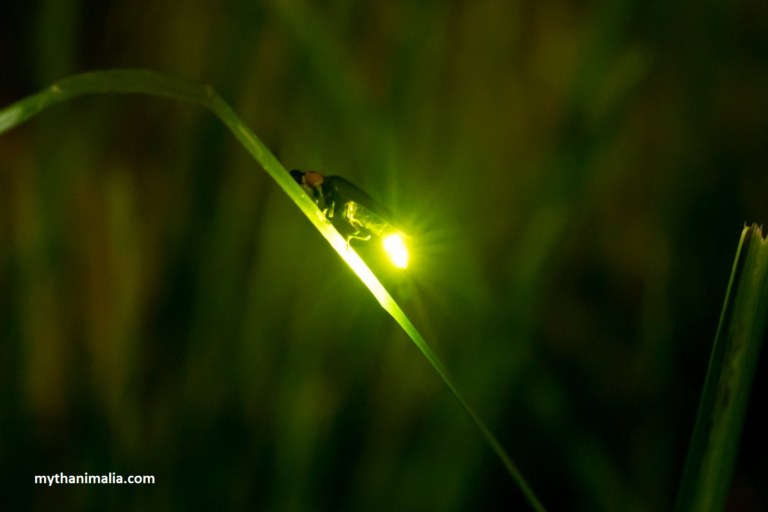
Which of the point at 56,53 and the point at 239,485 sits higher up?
the point at 56,53

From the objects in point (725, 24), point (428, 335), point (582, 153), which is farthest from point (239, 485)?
point (725, 24)

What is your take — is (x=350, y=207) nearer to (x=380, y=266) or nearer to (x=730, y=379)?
(x=380, y=266)

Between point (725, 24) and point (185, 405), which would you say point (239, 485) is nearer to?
point (185, 405)

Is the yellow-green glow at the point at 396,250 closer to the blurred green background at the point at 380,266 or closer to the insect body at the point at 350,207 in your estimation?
the insect body at the point at 350,207

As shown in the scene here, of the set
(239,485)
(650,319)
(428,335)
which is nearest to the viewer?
(239,485)

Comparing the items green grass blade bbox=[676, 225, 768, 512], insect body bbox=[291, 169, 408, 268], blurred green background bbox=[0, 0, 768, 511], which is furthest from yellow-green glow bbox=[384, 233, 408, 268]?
green grass blade bbox=[676, 225, 768, 512]

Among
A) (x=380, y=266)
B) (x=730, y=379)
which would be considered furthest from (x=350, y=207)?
(x=730, y=379)
